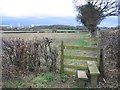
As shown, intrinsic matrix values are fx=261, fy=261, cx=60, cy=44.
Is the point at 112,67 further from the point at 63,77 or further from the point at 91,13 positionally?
the point at 91,13

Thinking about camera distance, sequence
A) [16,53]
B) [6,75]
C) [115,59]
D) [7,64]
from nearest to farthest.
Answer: [6,75] → [7,64] → [16,53] → [115,59]

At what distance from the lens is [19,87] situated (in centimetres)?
562

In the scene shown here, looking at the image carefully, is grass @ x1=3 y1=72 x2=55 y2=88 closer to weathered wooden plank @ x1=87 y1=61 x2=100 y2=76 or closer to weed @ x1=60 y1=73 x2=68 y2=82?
weed @ x1=60 y1=73 x2=68 y2=82

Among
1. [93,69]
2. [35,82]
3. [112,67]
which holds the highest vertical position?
[93,69]

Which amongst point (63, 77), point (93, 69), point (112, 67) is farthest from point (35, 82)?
point (112, 67)


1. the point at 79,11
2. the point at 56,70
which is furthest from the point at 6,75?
the point at 79,11

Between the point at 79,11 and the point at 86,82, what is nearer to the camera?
the point at 86,82

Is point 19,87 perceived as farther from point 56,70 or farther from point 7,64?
point 56,70

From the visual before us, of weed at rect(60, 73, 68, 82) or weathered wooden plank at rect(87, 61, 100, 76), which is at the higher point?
weathered wooden plank at rect(87, 61, 100, 76)

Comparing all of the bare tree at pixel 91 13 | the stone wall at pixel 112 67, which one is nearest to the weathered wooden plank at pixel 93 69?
the stone wall at pixel 112 67

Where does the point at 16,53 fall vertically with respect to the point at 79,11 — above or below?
below

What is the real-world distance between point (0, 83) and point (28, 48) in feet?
5.36

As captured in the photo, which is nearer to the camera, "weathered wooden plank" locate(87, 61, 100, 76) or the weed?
"weathered wooden plank" locate(87, 61, 100, 76)

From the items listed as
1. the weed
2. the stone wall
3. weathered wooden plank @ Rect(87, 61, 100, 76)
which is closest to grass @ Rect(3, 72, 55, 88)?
the weed
